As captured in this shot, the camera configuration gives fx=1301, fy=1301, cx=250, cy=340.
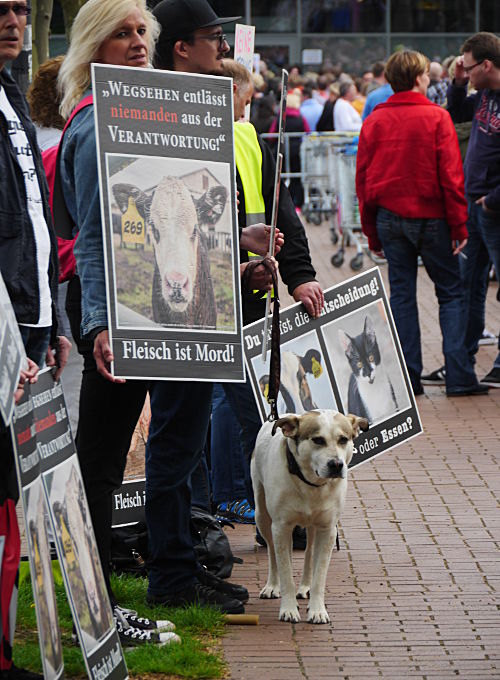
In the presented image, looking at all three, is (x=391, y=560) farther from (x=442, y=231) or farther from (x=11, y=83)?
(x=442, y=231)

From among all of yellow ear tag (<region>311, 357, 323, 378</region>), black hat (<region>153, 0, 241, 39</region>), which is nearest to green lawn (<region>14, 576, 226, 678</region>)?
yellow ear tag (<region>311, 357, 323, 378</region>)

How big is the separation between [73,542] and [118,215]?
1.03 metres

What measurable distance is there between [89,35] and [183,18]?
716 mm

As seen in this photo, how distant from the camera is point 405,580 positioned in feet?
17.9

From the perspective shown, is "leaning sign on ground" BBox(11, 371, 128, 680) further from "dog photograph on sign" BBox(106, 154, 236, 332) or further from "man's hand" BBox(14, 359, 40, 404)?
"dog photograph on sign" BBox(106, 154, 236, 332)

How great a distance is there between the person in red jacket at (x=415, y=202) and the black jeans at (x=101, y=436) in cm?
543

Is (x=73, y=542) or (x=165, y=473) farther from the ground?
(x=73, y=542)

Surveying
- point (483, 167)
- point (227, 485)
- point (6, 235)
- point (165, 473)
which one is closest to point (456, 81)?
point (483, 167)

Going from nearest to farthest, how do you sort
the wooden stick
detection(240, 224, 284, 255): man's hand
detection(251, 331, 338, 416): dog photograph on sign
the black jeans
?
1. the black jeans
2. the wooden stick
3. detection(240, 224, 284, 255): man's hand
4. detection(251, 331, 338, 416): dog photograph on sign

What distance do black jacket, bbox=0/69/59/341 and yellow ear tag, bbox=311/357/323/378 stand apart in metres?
1.98


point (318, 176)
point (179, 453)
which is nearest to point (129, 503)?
point (179, 453)

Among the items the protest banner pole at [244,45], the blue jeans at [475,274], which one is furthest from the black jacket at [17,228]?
the blue jeans at [475,274]

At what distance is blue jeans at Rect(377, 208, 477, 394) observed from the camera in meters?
A: 9.56

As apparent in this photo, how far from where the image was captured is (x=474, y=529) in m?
6.26
